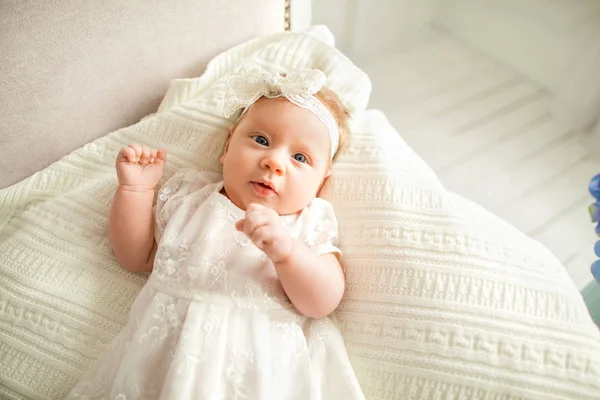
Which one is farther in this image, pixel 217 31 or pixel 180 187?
pixel 217 31

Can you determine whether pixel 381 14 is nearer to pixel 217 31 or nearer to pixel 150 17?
pixel 217 31

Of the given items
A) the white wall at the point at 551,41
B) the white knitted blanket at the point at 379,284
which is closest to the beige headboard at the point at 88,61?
the white knitted blanket at the point at 379,284

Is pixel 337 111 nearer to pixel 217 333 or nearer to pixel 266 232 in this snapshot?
pixel 266 232

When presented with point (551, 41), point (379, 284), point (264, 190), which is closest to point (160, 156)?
point (264, 190)

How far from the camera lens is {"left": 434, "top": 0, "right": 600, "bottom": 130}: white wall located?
1.57 metres

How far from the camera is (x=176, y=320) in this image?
81cm

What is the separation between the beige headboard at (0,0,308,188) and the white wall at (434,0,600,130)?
3.39ft

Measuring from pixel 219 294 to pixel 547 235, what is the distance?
1.01 metres

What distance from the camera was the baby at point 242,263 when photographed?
2.55 feet

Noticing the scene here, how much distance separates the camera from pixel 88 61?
1.01 metres

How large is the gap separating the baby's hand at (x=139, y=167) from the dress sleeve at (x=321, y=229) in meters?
0.32

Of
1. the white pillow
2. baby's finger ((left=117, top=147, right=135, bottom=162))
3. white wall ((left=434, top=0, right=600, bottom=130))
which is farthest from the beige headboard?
white wall ((left=434, top=0, right=600, bottom=130))

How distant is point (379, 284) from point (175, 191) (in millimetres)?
456

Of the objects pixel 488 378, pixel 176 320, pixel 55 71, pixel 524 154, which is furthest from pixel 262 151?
pixel 524 154
